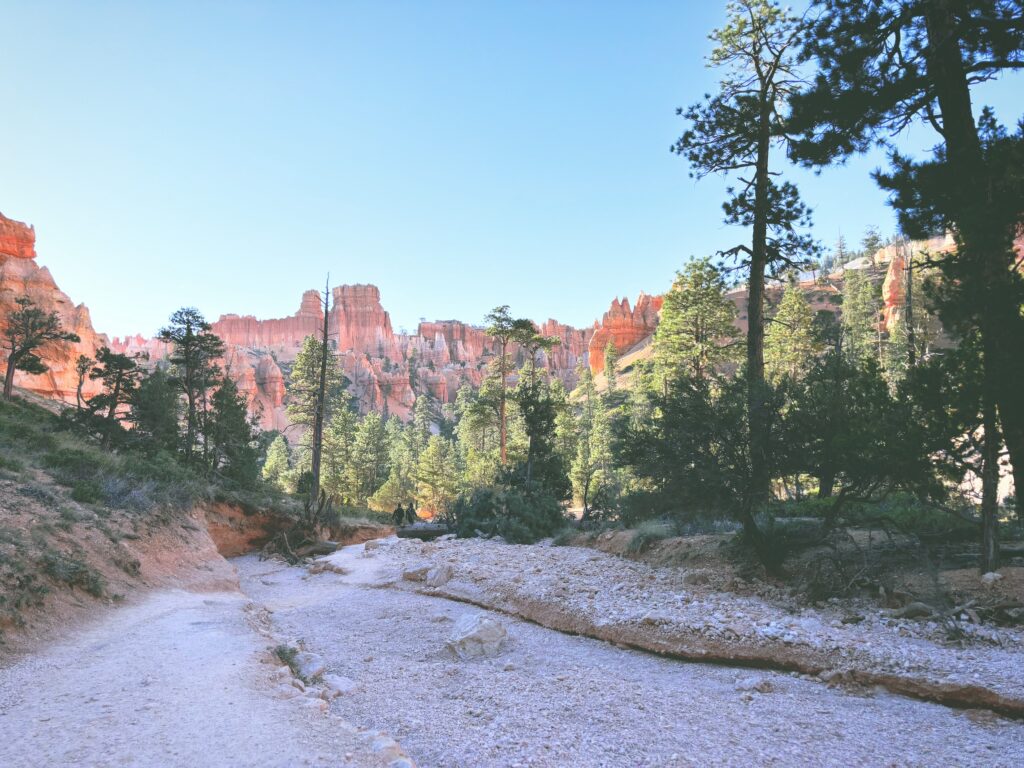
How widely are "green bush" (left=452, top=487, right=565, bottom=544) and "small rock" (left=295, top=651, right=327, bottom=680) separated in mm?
10303

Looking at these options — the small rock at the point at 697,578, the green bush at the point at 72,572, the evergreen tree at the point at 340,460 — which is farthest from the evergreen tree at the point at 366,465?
the small rock at the point at 697,578

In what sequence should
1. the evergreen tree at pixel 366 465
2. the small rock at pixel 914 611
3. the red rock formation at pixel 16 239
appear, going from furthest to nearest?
the red rock formation at pixel 16 239 → the evergreen tree at pixel 366 465 → the small rock at pixel 914 611

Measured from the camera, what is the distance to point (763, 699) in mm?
5164

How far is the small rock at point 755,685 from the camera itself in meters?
5.41

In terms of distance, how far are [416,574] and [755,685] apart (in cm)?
856

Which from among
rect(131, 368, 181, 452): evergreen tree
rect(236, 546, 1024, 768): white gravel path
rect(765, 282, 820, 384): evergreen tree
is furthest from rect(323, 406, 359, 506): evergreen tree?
rect(236, 546, 1024, 768): white gravel path

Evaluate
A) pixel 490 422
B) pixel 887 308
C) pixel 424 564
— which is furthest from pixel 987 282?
pixel 887 308

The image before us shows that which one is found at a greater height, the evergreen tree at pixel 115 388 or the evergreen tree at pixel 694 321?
the evergreen tree at pixel 694 321

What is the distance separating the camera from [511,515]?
1839 cm

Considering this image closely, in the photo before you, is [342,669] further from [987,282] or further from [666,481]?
[987,282]

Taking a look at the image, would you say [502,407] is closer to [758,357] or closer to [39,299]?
[758,357]

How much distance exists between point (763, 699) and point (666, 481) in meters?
4.16

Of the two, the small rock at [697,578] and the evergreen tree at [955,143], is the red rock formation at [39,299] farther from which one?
the evergreen tree at [955,143]

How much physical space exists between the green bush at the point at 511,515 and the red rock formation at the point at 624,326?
3567 inches
